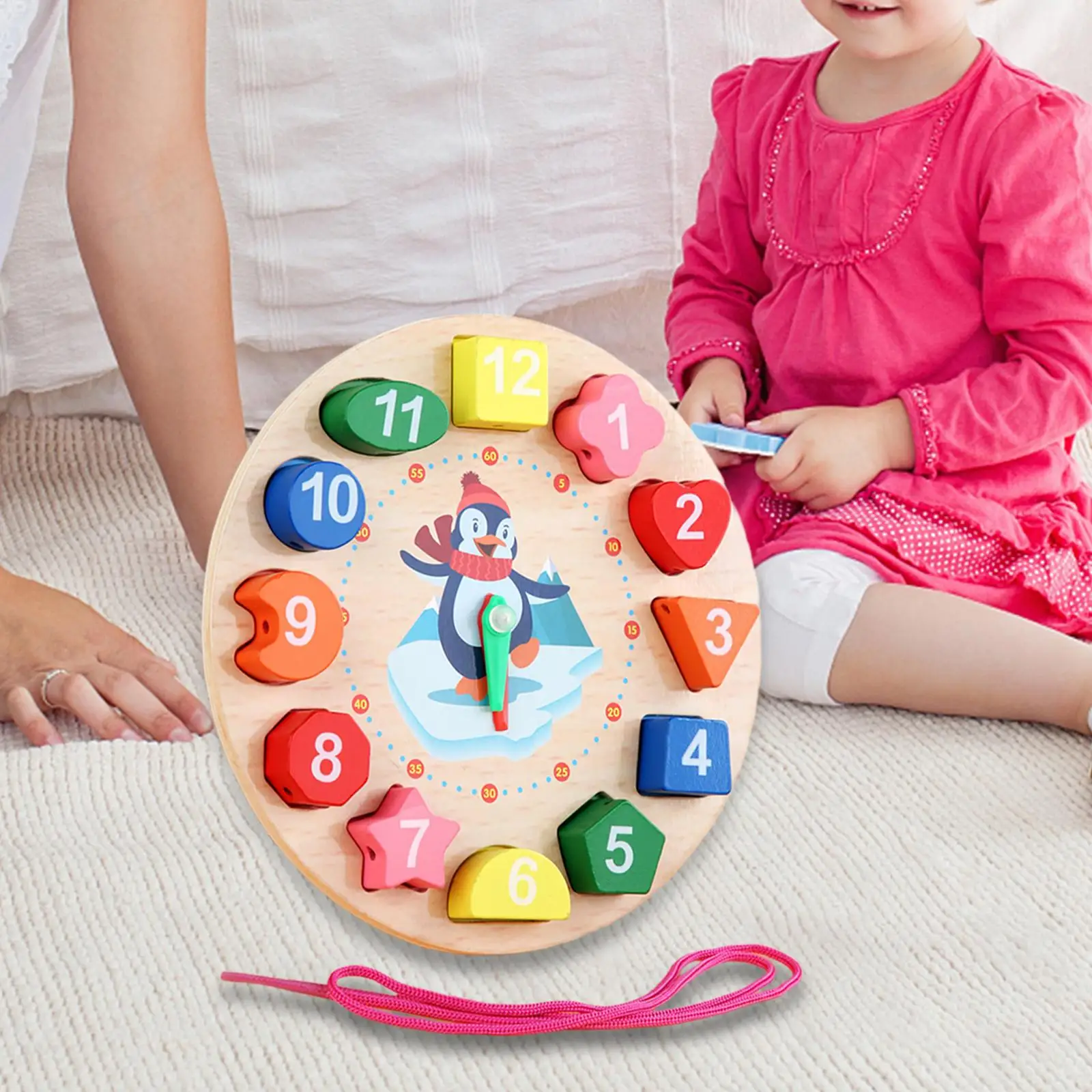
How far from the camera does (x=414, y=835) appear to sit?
527mm

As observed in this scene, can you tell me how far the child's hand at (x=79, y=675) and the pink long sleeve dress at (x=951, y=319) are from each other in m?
0.37

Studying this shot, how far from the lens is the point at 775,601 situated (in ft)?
2.76

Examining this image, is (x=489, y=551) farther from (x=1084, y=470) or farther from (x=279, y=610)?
(x=1084, y=470)

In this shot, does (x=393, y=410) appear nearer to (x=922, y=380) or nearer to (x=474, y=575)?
(x=474, y=575)

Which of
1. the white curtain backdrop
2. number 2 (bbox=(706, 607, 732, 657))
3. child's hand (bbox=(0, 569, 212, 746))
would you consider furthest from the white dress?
number 2 (bbox=(706, 607, 732, 657))

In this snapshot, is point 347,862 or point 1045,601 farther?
point 1045,601

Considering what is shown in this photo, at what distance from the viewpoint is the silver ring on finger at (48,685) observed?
726mm

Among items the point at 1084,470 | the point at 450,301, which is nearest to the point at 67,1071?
the point at 450,301

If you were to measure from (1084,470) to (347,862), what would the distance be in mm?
786

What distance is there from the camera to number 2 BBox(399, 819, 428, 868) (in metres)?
0.52

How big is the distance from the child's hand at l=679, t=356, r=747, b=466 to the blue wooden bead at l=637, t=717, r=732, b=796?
0.35m

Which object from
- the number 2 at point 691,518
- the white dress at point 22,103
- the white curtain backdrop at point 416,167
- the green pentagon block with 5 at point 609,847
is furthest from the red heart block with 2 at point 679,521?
the white curtain backdrop at point 416,167

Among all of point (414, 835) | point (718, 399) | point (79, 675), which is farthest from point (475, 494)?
point (718, 399)

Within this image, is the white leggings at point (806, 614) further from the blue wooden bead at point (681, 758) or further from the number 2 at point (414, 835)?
the number 2 at point (414, 835)
